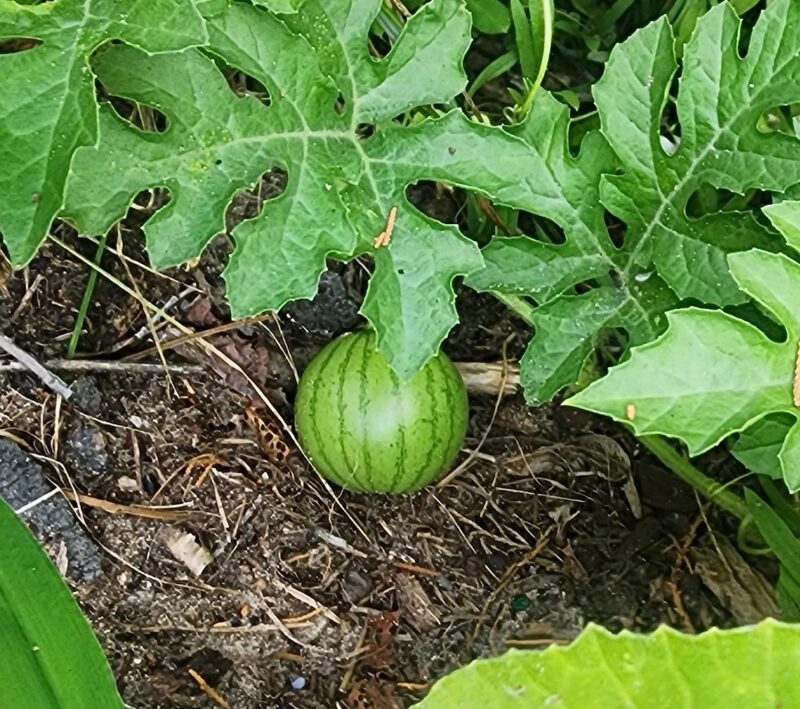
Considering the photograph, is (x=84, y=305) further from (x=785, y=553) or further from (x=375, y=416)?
(x=785, y=553)

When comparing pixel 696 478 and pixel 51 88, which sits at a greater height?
pixel 51 88

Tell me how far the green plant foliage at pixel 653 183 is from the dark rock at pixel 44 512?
1049mm

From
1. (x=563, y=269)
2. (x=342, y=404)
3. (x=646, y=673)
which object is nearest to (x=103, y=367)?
(x=342, y=404)

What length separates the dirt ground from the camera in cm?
245

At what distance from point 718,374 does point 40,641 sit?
3.86ft

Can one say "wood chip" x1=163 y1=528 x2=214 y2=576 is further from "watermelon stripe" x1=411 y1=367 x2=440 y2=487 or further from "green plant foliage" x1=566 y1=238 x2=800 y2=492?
"green plant foliage" x1=566 y1=238 x2=800 y2=492

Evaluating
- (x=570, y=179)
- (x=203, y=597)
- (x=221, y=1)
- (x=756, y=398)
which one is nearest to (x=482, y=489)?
(x=203, y=597)

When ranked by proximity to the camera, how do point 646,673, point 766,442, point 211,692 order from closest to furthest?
point 646,673, point 766,442, point 211,692

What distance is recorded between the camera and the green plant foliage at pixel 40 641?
1796mm

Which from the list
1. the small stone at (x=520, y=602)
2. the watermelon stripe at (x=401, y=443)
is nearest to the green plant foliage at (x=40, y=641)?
the watermelon stripe at (x=401, y=443)

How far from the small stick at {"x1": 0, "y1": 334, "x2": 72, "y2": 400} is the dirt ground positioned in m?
0.03

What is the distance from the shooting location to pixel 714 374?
163cm

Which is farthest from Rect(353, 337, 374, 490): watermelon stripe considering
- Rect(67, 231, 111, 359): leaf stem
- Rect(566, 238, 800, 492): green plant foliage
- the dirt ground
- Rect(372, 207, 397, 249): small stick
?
Rect(566, 238, 800, 492): green plant foliage

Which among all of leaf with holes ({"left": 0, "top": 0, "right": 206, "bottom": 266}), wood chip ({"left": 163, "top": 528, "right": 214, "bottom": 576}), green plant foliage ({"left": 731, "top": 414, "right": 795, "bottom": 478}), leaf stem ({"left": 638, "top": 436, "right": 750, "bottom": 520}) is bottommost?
wood chip ({"left": 163, "top": 528, "right": 214, "bottom": 576})
